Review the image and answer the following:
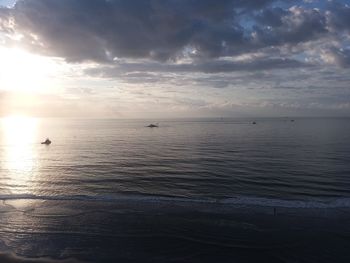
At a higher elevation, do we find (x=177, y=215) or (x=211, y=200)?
(x=211, y=200)

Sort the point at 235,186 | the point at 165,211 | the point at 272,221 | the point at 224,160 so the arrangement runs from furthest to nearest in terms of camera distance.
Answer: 1. the point at 224,160
2. the point at 235,186
3. the point at 165,211
4. the point at 272,221

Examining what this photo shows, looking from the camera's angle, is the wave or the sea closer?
the sea

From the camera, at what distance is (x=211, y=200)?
28.5m

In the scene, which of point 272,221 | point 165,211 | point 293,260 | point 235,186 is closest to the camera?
point 293,260

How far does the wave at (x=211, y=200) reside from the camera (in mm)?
26688

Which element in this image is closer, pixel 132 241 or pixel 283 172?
pixel 132 241

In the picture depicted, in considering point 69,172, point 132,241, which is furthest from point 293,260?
point 69,172

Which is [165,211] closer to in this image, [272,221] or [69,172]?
[272,221]

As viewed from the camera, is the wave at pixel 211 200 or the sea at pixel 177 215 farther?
the wave at pixel 211 200

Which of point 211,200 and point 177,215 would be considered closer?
point 177,215

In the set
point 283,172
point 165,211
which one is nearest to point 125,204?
point 165,211

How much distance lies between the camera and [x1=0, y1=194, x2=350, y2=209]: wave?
26.7 m

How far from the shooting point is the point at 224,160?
174 feet

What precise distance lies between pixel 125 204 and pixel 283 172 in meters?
22.3
